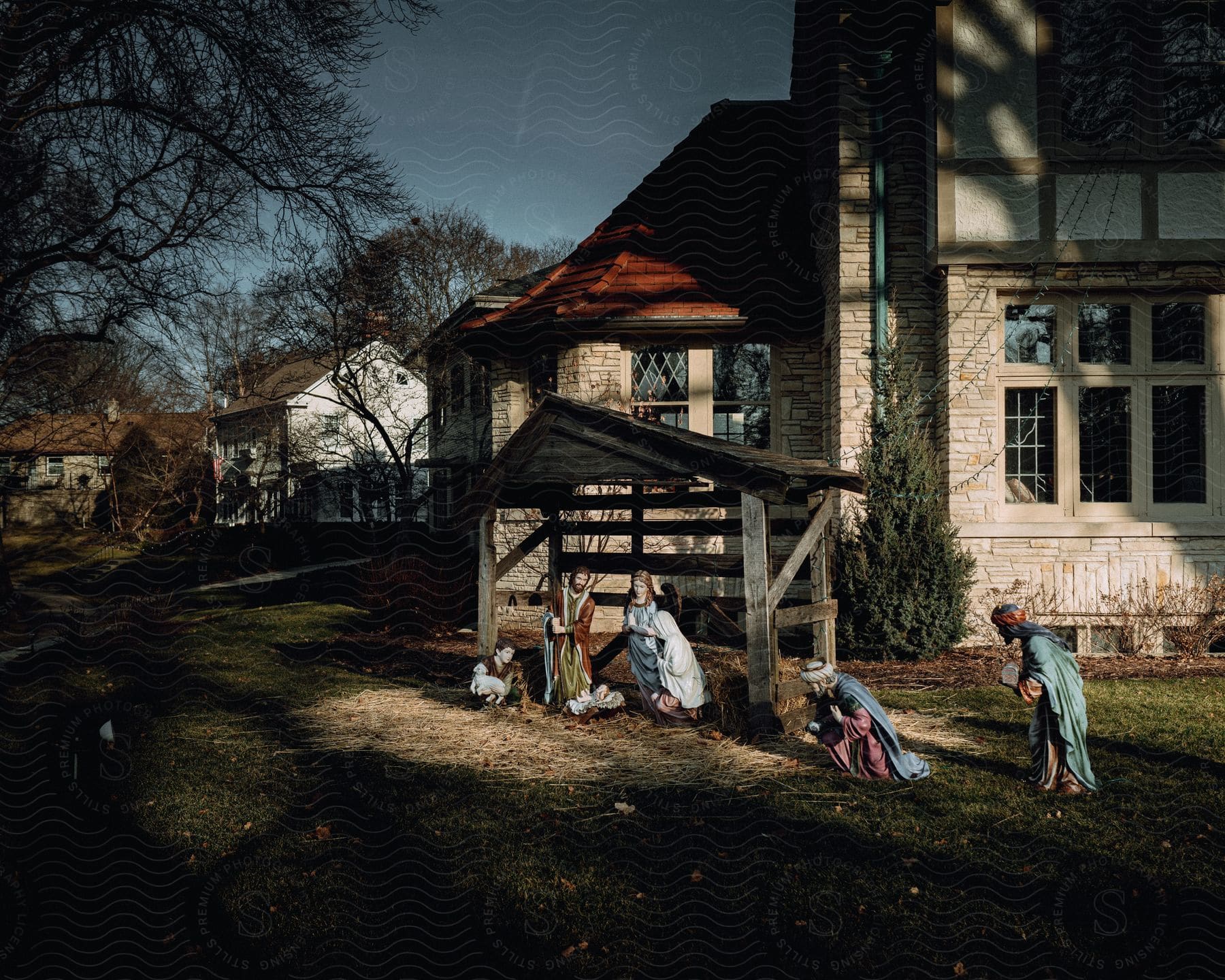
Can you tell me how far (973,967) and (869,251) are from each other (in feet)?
34.8

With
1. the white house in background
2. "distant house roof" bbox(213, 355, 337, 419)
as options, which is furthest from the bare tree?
"distant house roof" bbox(213, 355, 337, 419)

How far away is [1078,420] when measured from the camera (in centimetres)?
1227

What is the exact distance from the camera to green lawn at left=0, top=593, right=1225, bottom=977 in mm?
4422

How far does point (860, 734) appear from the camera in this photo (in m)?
6.96

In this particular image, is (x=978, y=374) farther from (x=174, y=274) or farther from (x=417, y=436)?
(x=417, y=436)

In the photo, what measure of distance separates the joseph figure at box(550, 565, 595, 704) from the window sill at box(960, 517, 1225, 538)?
17.6 feet

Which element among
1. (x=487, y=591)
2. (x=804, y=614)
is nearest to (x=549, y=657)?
(x=487, y=591)

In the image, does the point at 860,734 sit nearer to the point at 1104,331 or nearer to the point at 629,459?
the point at 629,459

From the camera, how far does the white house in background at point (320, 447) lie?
26078mm

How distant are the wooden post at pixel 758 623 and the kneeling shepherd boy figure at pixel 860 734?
1141mm

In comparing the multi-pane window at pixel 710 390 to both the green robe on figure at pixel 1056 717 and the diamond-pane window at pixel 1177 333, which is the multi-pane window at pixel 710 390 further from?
the green robe on figure at pixel 1056 717

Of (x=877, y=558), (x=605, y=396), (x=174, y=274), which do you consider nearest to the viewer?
(x=174, y=274)

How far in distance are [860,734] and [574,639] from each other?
11.7ft

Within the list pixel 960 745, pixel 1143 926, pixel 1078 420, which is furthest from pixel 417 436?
pixel 1143 926
